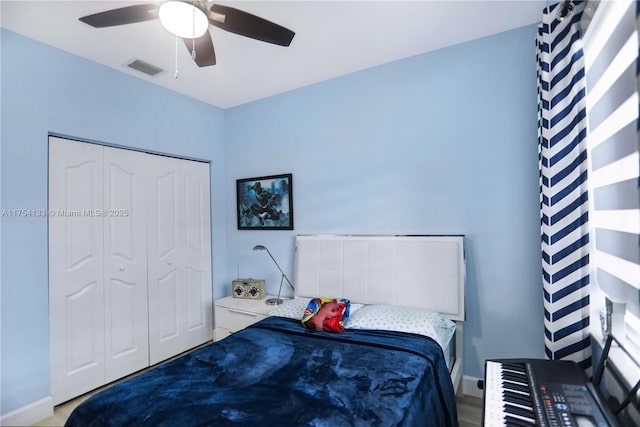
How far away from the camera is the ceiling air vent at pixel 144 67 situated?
2592mm

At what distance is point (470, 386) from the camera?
2330 mm

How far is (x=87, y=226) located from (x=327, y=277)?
1.96 m

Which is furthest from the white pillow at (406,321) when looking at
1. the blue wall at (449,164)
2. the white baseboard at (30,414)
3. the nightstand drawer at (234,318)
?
the white baseboard at (30,414)

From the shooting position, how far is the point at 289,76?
Result: 114 inches

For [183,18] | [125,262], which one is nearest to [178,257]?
[125,262]

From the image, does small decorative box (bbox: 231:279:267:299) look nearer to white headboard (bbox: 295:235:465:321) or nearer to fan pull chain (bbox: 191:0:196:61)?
white headboard (bbox: 295:235:465:321)

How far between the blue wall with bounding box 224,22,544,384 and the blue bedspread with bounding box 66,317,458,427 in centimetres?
77

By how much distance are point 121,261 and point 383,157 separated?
2.38 meters

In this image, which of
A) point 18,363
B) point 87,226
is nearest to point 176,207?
point 87,226

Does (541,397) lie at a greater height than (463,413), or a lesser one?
A: greater

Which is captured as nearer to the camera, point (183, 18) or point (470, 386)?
point (183, 18)

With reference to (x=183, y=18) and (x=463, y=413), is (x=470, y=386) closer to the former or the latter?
(x=463, y=413)

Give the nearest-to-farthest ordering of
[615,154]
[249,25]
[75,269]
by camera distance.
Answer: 1. [615,154]
2. [249,25]
3. [75,269]

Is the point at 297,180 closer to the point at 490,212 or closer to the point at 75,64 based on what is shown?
the point at 490,212
